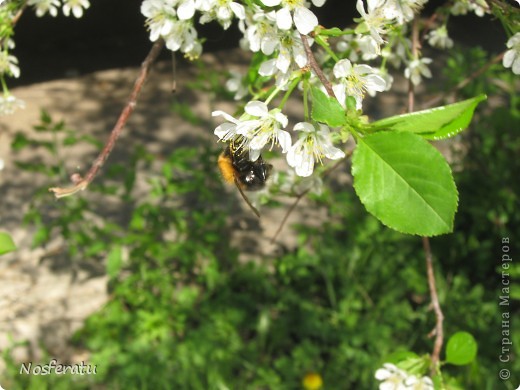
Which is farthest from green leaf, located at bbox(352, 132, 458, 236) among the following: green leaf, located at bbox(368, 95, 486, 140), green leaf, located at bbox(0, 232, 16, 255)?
green leaf, located at bbox(0, 232, 16, 255)

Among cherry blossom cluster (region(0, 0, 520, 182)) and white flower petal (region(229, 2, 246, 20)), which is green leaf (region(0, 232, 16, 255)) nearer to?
cherry blossom cluster (region(0, 0, 520, 182))

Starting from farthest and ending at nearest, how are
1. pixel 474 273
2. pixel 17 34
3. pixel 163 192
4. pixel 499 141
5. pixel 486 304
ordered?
pixel 17 34 → pixel 499 141 → pixel 474 273 → pixel 486 304 → pixel 163 192

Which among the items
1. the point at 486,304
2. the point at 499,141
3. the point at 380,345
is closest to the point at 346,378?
the point at 380,345

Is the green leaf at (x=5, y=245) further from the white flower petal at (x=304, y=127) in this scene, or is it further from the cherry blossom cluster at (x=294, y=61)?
the white flower petal at (x=304, y=127)

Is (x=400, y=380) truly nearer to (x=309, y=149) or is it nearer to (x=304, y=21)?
(x=309, y=149)

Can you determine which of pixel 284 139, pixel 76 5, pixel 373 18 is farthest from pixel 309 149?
pixel 76 5

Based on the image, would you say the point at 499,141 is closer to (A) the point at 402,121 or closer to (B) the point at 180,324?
(B) the point at 180,324
